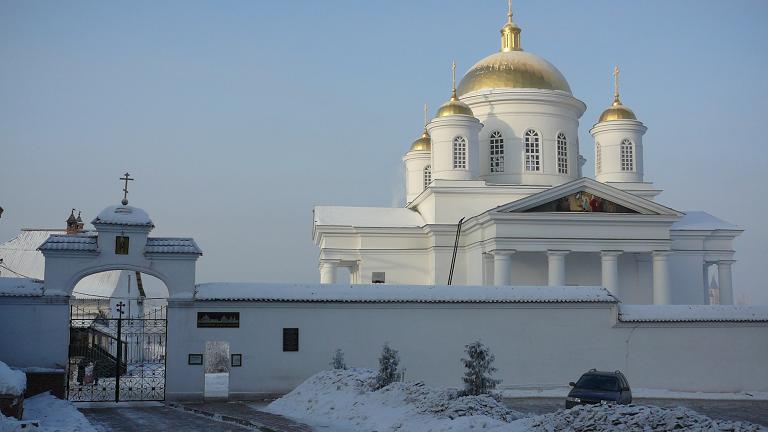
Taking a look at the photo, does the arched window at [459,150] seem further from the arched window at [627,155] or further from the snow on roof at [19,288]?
the snow on roof at [19,288]

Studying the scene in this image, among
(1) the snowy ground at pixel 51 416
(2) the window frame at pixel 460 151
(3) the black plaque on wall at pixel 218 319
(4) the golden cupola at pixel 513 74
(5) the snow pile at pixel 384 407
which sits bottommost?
(1) the snowy ground at pixel 51 416

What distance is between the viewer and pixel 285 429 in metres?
13.1

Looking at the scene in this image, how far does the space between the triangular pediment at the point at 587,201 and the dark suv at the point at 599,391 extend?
50.5 ft

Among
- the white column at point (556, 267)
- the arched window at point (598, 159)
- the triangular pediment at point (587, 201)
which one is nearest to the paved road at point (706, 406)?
the white column at point (556, 267)

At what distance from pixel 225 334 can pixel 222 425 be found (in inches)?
243

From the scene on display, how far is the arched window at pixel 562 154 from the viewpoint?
38531 millimetres

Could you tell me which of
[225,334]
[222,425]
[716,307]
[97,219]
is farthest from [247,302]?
A: [716,307]

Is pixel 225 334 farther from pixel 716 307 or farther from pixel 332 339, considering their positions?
pixel 716 307

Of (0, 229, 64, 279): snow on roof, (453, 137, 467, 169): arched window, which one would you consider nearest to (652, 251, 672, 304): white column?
(453, 137, 467, 169): arched window

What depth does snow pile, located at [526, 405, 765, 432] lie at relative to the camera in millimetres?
9562

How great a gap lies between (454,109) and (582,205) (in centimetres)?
709

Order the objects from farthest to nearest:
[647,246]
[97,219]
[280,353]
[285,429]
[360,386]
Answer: [647,246] → [280,353] → [97,219] → [360,386] → [285,429]

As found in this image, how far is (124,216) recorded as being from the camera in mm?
19516

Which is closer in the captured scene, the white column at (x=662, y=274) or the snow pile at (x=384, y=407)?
the snow pile at (x=384, y=407)
